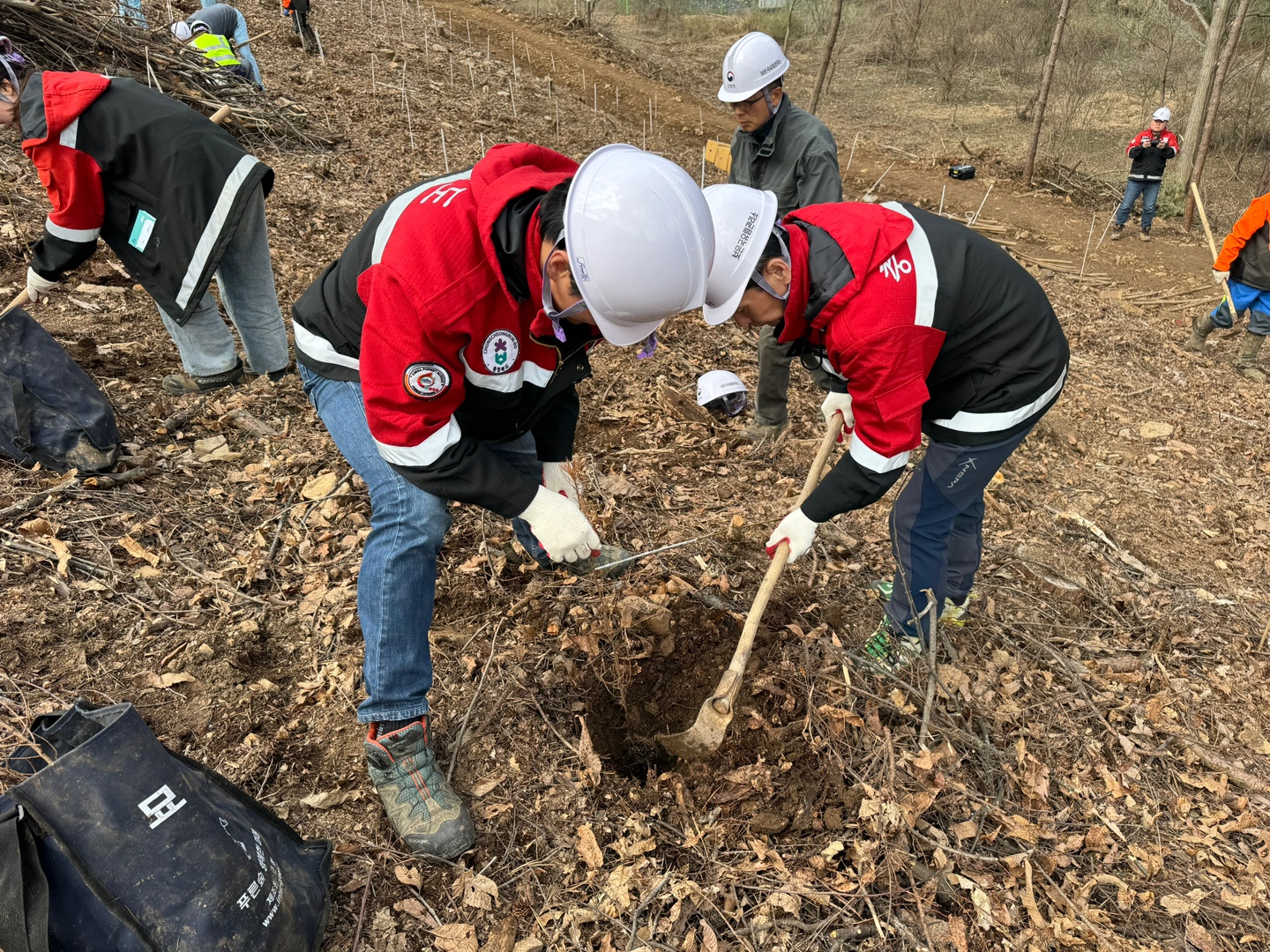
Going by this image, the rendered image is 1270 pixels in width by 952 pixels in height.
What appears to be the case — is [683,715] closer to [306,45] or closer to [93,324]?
[93,324]

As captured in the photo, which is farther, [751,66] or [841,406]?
[751,66]

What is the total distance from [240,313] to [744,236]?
10.4 feet

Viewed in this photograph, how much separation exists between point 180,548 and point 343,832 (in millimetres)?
1514

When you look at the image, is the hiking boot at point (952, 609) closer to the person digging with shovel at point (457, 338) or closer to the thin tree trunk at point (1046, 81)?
the person digging with shovel at point (457, 338)

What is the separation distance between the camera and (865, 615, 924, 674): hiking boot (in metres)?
2.79

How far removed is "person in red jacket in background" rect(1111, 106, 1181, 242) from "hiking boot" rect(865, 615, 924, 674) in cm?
918

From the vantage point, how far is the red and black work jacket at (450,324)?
5.68 feet

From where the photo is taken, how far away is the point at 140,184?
11.4 feet

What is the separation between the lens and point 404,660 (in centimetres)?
207

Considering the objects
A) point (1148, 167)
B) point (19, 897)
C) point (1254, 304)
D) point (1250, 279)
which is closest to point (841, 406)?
point (19, 897)

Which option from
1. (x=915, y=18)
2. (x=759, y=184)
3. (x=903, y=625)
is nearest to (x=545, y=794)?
(x=903, y=625)

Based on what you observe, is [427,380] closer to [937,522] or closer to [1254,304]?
[937,522]

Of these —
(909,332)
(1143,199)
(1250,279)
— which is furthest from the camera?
(1143,199)

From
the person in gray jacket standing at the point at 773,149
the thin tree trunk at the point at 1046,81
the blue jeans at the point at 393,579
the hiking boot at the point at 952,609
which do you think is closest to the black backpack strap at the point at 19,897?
the blue jeans at the point at 393,579
